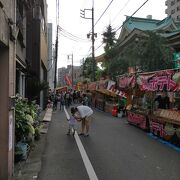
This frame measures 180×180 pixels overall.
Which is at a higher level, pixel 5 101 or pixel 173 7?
pixel 173 7

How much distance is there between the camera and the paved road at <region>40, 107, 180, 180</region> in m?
8.62

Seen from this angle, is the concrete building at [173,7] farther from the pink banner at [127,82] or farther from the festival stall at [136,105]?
the festival stall at [136,105]

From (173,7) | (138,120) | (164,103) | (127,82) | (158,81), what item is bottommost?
(138,120)

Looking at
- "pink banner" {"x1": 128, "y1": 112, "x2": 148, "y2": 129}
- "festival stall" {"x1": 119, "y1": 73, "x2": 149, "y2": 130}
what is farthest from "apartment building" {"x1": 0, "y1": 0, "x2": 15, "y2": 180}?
"pink banner" {"x1": 128, "y1": 112, "x2": 148, "y2": 129}

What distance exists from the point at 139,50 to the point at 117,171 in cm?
1614

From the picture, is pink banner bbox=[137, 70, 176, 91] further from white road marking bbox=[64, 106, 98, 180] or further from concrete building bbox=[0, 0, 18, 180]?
concrete building bbox=[0, 0, 18, 180]

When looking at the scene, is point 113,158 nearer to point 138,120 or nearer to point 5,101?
point 5,101

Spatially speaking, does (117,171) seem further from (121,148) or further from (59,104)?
(59,104)

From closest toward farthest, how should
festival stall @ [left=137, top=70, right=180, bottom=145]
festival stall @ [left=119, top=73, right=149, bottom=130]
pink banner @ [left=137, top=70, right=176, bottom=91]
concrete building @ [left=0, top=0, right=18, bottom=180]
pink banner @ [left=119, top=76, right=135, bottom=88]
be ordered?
concrete building @ [left=0, top=0, right=18, bottom=180] < festival stall @ [left=137, top=70, right=180, bottom=145] < pink banner @ [left=137, top=70, right=176, bottom=91] < festival stall @ [left=119, top=73, right=149, bottom=130] < pink banner @ [left=119, top=76, right=135, bottom=88]

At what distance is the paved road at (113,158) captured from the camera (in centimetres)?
862

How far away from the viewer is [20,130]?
998 cm

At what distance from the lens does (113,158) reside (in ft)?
34.9

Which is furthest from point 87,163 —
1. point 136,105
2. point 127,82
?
point 127,82

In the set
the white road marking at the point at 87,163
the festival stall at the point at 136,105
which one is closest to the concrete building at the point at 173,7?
the festival stall at the point at 136,105
